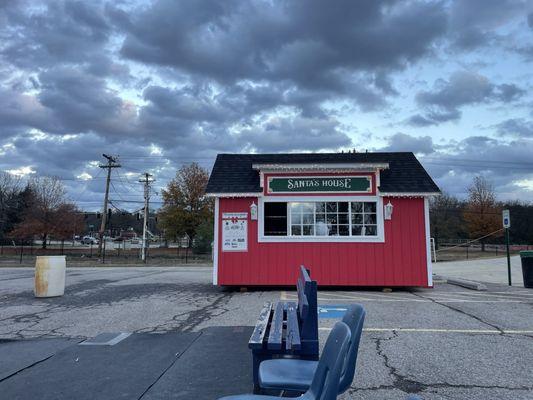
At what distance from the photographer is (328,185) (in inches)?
461

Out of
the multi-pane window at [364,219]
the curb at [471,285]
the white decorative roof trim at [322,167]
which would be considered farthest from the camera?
the curb at [471,285]

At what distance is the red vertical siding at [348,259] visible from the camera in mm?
11352

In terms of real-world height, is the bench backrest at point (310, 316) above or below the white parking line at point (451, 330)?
above

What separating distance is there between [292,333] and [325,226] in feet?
26.4

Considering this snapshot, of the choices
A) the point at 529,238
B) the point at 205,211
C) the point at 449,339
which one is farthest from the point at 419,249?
the point at 529,238

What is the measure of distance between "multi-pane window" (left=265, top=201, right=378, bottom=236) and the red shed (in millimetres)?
28

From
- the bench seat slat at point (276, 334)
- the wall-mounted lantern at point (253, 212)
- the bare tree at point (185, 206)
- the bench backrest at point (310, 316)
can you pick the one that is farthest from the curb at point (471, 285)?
the bare tree at point (185, 206)

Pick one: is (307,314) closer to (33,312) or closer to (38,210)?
(33,312)

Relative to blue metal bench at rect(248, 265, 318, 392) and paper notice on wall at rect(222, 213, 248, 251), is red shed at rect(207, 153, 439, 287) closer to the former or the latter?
paper notice on wall at rect(222, 213, 248, 251)

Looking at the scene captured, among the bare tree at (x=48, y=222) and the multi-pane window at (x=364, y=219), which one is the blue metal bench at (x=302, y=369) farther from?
the bare tree at (x=48, y=222)

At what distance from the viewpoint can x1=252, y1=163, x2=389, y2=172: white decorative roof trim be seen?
11477 millimetres

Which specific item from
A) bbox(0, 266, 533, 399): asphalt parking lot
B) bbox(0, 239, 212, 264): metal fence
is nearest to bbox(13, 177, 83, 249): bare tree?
bbox(0, 239, 212, 264): metal fence

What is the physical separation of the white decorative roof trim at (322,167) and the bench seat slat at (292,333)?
7038 mm

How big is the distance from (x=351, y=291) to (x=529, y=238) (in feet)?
194
